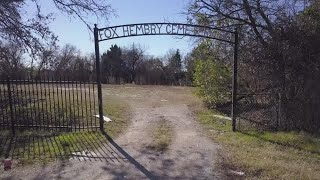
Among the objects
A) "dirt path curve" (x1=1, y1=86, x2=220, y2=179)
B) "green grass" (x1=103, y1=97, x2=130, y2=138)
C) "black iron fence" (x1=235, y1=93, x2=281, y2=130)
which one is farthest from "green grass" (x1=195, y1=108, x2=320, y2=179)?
"green grass" (x1=103, y1=97, x2=130, y2=138)

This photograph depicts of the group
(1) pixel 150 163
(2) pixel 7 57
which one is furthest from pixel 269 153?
(2) pixel 7 57

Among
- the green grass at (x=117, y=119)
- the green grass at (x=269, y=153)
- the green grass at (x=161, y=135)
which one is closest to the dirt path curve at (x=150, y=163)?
the green grass at (x=161, y=135)

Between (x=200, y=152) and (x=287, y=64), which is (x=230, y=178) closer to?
(x=200, y=152)

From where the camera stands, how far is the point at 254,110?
48.3 ft

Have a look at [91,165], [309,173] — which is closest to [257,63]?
[309,173]

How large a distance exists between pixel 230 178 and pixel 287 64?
7.07 metres

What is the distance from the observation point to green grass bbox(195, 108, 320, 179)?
8.06m

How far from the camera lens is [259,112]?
14289 millimetres

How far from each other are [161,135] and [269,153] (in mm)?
3335

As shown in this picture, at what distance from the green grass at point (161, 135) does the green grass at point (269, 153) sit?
130 centimetres

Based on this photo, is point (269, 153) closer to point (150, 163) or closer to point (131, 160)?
point (150, 163)

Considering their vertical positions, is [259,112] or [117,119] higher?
[259,112]

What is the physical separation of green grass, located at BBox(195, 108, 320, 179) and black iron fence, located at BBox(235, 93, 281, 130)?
3.04 feet

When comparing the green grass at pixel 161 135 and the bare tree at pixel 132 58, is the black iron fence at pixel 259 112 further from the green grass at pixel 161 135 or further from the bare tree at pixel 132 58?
the bare tree at pixel 132 58
